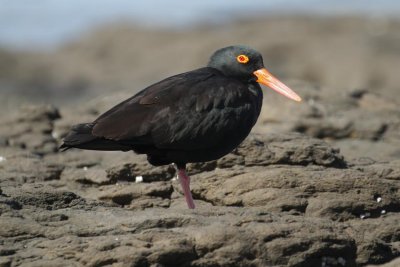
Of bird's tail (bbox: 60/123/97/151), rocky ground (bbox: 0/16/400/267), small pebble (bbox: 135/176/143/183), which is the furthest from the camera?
small pebble (bbox: 135/176/143/183)

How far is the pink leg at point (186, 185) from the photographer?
829 centimetres

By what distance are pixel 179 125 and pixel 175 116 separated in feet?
0.28

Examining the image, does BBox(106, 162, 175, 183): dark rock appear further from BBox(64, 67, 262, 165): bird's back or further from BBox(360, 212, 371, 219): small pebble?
BBox(360, 212, 371, 219): small pebble

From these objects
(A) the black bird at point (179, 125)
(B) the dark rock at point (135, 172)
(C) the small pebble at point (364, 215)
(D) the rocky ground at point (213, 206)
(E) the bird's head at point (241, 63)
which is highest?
(E) the bird's head at point (241, 63)

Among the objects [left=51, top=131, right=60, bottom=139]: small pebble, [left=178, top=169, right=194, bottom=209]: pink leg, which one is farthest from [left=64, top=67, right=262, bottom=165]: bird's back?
[left=51, top=131, right=60, bottom=139]: small pebble

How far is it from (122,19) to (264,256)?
2693 cm

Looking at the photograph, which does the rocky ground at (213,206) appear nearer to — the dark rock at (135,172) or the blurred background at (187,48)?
the dark rock at (135,172)

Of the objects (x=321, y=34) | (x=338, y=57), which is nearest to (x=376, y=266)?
(x=338, y=57)

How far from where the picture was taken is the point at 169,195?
8891 mm

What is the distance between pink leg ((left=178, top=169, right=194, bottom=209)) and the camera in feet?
27.2

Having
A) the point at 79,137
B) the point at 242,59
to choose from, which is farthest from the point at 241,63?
the point at 79,137

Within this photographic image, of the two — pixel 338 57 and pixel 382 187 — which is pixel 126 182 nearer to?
pixel 382 187

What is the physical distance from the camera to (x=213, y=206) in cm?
824

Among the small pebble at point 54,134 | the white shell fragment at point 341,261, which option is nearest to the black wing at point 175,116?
the white shell fragment at point 341,261
